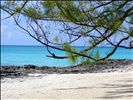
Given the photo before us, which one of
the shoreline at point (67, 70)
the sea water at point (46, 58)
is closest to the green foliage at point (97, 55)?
the sea water at point (46, 58)

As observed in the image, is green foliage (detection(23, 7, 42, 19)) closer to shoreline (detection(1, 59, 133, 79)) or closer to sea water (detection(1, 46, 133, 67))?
sea water (detection(1, 46, 133, 67))

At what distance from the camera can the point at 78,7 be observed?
412cm

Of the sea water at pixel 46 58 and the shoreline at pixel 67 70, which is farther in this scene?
the shoreline at pixel 67 70

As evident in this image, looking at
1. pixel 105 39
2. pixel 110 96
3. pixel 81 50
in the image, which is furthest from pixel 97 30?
pixel 110 96

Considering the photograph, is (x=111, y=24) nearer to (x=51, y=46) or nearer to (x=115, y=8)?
(x=115, y=8)

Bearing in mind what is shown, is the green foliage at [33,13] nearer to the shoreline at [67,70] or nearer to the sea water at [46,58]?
A: the sea water at [46,58]

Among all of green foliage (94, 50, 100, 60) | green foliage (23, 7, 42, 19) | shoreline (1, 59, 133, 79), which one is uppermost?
green foliage (23, 7, 42, 19)

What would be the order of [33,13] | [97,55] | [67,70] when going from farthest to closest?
[67,70] → [97,55] → [33,13]

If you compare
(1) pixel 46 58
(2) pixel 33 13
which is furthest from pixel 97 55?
(1) pixel 46 58

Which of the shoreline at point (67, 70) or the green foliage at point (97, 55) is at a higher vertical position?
the green foliage at point (97, 55)

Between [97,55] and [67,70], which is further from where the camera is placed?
[67,70]

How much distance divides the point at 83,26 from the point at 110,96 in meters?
1.85

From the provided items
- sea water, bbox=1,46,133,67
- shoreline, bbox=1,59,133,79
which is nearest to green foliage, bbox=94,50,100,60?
sea water, bbox=1,46,133,67

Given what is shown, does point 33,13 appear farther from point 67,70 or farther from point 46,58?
point 46,58
